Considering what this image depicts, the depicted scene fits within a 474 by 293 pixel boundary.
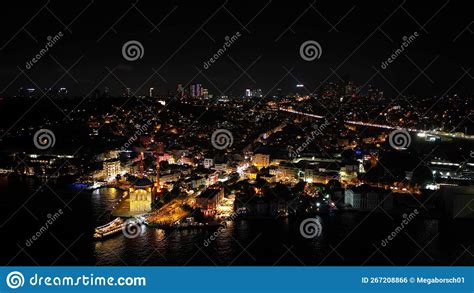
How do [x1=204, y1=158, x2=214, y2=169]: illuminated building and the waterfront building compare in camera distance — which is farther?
[x1=204, y1=158, x2=214, y2=169]: illuminated building

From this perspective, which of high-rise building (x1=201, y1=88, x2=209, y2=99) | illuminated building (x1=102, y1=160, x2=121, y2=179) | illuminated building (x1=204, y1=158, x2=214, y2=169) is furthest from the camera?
high-rise building (x1=201, y1=88, x2=209, y2=99)

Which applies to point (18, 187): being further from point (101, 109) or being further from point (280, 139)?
point (101, 109)

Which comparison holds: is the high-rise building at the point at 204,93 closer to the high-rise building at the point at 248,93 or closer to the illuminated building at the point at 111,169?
the high-rise building at the point at 248,93

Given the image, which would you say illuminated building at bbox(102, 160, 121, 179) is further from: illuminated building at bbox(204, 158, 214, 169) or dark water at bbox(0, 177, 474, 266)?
dark water at bbox(0, 177, 474, 266)

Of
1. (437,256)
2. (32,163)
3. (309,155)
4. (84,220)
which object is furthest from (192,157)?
(437,256)

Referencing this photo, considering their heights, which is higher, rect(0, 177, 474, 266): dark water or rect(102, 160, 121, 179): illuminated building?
rect(102, 160, 121, 179): illuminated building

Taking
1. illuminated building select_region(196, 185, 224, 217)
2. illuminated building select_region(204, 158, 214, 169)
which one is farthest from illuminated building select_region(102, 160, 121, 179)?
illuminated building select_region(196, 185, 224, 217)

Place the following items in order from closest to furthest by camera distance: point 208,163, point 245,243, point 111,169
Result: point 245,243 < point 111,169 < point 208,163

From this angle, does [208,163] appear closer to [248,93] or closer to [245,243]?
[245,243]

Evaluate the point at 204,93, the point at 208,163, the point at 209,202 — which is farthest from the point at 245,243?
the point at 204,93
